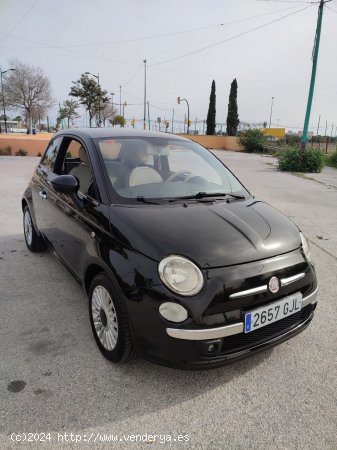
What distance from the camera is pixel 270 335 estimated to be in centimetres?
235

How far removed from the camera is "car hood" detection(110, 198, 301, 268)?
7.42 feet

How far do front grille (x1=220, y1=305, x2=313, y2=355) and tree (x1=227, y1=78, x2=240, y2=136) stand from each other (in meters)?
47.3

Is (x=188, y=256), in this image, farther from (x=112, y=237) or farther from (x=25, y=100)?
(x=25, y=100)

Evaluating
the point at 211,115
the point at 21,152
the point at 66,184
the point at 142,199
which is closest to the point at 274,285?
the point at 142,199

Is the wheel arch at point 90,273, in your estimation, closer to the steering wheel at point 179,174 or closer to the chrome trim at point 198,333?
the chrome trim at point 198,333

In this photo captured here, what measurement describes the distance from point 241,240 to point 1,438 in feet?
5.84

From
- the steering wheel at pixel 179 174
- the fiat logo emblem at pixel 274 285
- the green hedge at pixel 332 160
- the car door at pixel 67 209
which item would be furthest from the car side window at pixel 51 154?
the green hedge at pixel 332 160

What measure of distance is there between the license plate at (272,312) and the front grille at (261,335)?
5 centimetres

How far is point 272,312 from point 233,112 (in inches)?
1890

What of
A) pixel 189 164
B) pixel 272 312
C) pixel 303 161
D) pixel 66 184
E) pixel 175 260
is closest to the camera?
pixel 175 260

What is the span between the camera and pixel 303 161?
16.9 m

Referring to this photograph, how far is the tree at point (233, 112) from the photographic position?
155 feet

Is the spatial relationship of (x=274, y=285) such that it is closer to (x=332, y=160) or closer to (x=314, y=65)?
(x=314, y=65)

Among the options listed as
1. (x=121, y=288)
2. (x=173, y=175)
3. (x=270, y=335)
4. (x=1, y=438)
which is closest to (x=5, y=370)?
(x=1, y=438)
